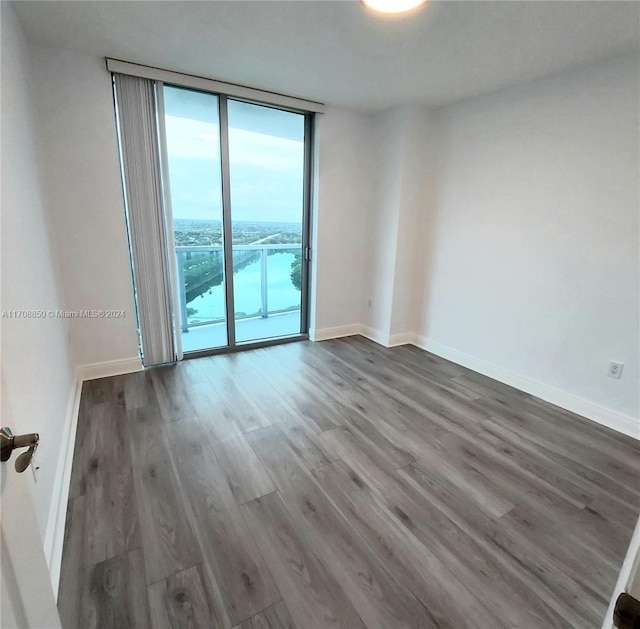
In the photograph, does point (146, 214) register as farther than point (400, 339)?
No

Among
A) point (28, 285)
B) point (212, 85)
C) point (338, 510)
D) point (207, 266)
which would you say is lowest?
point (338, 510)

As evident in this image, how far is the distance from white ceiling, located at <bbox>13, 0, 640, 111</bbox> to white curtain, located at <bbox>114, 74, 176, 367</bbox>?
0.29m

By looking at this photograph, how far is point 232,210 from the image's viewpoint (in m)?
3.36

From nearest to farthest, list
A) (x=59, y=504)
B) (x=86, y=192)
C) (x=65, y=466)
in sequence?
(x=59, y=504)
(x=65, y=466)
(x=86, y=192)

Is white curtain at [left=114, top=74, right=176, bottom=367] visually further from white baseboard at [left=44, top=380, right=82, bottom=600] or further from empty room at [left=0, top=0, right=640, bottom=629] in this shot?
white baseboard at [left=44, top=380, right=82, bottom=600]

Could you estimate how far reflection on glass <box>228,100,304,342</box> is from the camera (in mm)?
3336

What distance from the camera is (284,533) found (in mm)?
1519

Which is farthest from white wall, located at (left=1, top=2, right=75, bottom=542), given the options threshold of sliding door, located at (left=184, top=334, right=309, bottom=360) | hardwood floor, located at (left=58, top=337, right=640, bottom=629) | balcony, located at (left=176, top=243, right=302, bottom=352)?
balcony, located at (left=176, top=243, right=302, bottom=352)

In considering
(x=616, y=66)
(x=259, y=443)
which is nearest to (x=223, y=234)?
(x=259, y=443)

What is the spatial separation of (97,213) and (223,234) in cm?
103

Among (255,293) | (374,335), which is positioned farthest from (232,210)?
(374,335)

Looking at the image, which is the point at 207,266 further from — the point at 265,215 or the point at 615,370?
the point at 615,370

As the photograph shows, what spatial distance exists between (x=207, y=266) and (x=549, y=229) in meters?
3.21

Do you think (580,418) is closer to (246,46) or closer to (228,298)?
(228,298)
